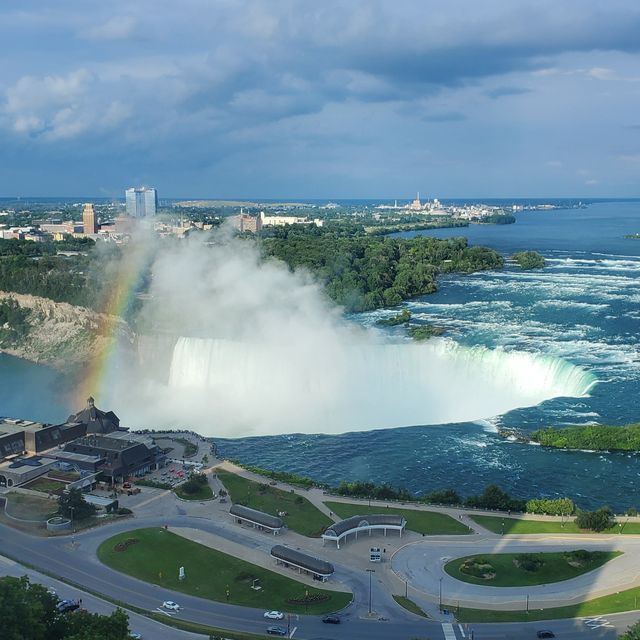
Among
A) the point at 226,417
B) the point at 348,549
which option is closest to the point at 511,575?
the point at 348,549

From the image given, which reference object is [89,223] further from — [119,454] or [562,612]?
[562,612]

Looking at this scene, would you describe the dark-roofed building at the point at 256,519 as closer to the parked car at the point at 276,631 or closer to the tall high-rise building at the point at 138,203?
the parked car at the point at 276,631

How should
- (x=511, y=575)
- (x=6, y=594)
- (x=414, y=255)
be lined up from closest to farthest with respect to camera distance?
(x=6, y=594), (x=511, y=575), (x=414, y=255)

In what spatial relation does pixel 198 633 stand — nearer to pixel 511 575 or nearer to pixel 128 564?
pixel 128 564

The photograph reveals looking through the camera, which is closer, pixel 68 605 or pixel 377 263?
pixel 68 605

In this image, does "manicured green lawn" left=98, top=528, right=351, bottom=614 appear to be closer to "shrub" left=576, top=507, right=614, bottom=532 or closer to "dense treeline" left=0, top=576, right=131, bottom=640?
"dense treeline" left=0, top=576, right=131, bottom=640

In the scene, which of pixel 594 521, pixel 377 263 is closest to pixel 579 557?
pixel 594 521
